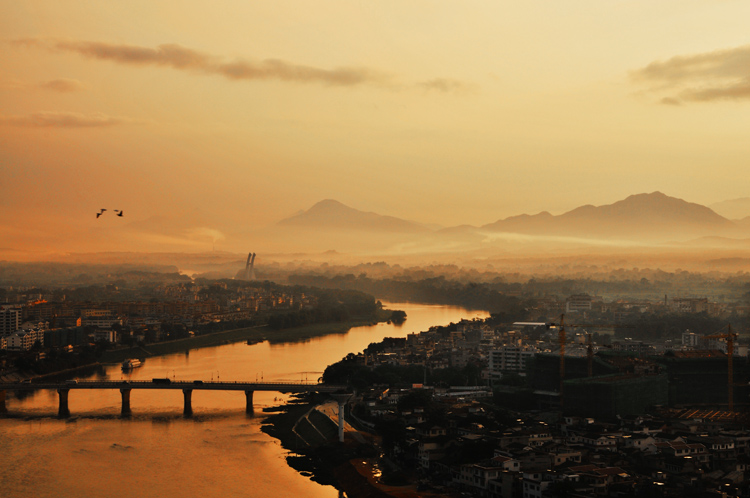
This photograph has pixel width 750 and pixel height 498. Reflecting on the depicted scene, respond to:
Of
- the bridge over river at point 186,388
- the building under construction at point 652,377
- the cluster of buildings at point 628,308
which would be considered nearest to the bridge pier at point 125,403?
the bridge over river at point 186,388

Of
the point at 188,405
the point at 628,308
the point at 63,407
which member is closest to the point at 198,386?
the point at 188,405

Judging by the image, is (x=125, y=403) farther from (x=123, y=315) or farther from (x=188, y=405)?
(x=123, y=315)

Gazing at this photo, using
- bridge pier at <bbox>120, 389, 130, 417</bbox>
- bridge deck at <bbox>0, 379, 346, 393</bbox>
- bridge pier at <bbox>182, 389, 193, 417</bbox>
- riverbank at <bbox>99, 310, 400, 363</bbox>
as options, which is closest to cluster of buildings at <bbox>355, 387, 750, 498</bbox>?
bridge deck at <bbox>0, 379, 346, 393</bbox>

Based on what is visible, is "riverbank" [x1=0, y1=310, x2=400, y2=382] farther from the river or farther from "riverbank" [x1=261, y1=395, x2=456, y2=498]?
"riverbank" [x1=261, y1=395, x2=456, y2=498]

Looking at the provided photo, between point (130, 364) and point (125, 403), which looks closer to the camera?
point (125, 403)

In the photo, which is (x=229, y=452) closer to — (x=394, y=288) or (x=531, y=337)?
(x=531, y=337)

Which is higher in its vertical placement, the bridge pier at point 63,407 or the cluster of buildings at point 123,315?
the cluster of buildings at point 123,315

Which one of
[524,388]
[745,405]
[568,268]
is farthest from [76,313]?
[568,268]

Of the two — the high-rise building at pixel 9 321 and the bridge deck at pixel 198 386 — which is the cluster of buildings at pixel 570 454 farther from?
the high-rise building at pixel 9 321

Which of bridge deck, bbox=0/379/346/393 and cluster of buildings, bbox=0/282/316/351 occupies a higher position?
cluster of buildings, bbox=0/282/316/351
